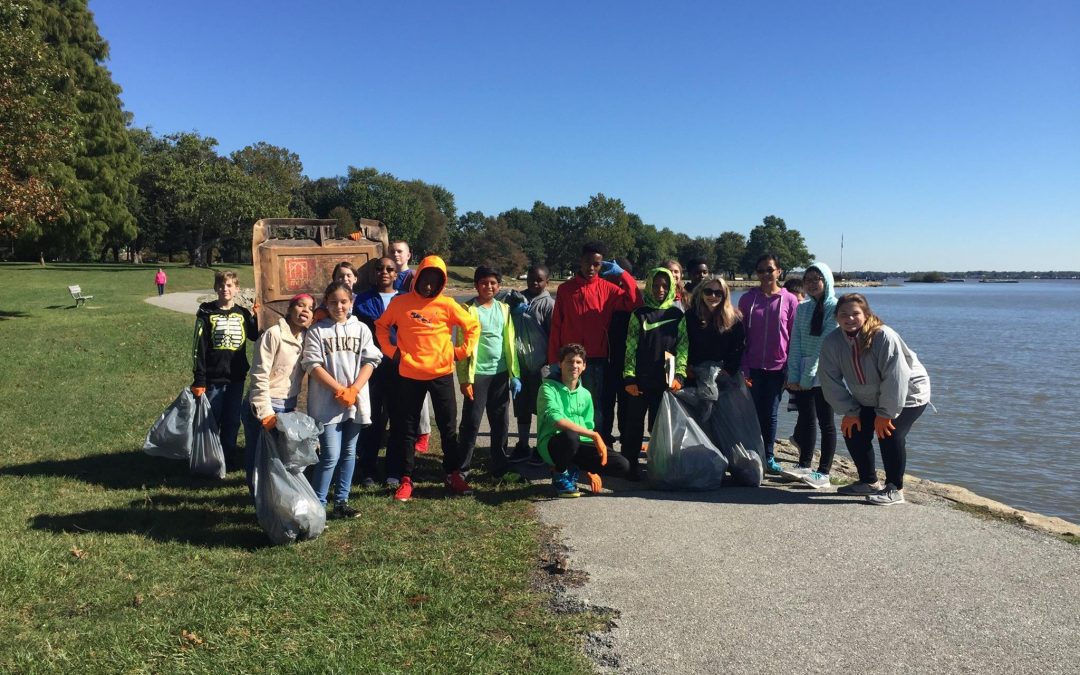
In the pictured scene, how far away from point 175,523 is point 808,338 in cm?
477

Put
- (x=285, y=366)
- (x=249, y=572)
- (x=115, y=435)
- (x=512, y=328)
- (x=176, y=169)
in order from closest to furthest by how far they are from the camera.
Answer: (x=249, y=572) → (x=285, y=366) → (x=512, y=328) → (x=115, y=435) → (x=176, y=169)

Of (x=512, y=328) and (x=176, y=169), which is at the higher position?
(x=176, y=169)

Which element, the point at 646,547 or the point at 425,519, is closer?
the point at 646,547

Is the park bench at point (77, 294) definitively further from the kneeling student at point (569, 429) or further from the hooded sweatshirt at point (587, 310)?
the kneeling student at point (569, 429)

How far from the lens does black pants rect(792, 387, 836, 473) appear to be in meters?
5.79

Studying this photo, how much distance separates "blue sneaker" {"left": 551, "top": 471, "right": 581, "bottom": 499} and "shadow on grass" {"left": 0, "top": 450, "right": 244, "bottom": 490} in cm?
243

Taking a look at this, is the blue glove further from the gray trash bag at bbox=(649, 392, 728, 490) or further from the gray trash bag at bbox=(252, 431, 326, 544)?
the gray trash bag at bbox=(252, 431, 326, 544)

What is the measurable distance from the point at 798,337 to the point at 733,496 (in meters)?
1.45

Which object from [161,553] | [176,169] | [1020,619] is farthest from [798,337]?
[176,169]

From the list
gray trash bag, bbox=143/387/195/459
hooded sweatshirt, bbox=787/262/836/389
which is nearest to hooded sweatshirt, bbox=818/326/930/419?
hooded sweatshirt, bbox=787/262/836/389

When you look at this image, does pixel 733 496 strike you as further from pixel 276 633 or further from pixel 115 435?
pixel 115 435

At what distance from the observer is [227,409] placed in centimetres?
573

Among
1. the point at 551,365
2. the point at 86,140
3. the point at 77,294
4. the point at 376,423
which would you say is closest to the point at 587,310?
the point at 551,365

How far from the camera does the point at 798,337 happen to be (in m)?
5.77
